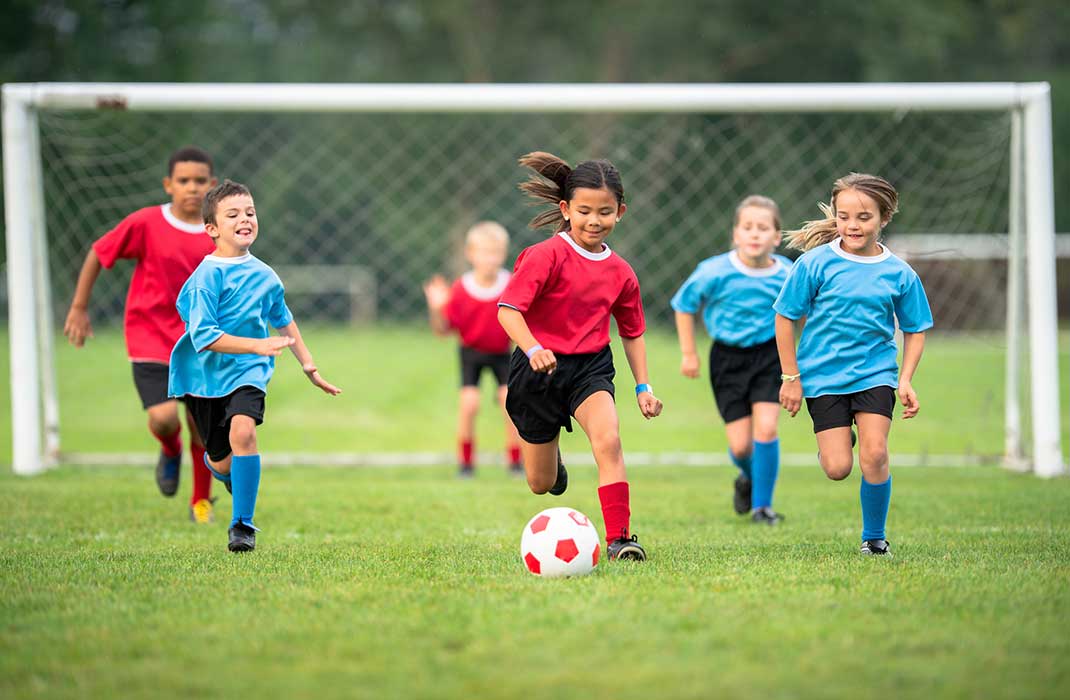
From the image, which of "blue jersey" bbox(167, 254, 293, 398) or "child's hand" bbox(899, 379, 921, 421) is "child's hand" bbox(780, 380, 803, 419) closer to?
"child's hand" bbox(899, 379, 921, 421)

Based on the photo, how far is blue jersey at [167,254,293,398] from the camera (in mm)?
5133

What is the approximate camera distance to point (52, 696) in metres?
2.96

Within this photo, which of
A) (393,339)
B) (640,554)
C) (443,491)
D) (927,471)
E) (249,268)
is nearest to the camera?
(640,554)

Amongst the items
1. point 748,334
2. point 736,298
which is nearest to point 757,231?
point 736,298

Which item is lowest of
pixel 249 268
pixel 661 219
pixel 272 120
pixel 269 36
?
pixel 249 268

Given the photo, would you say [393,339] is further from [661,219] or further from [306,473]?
[306,473]

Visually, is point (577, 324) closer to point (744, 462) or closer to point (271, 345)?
point (271, 345)

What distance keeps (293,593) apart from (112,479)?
4.56 m

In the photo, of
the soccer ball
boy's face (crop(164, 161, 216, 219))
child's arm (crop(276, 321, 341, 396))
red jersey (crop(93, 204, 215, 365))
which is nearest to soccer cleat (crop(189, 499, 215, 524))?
red jersey (crop(93, 204, 215, 365))

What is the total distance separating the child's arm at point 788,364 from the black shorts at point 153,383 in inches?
127

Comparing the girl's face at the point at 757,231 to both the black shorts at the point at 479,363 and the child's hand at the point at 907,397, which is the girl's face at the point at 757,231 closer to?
the child's hand at the point at 907,397

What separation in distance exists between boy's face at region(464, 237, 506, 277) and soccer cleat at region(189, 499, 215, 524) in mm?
3035

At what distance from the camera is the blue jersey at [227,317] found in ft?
16.8

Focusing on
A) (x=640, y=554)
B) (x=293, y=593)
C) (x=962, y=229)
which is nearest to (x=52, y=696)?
(x=293, y=593)
